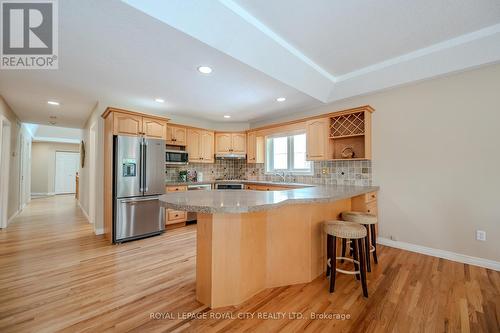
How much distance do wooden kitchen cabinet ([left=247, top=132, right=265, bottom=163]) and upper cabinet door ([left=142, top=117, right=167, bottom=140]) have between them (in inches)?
84.3

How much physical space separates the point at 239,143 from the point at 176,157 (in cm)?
167

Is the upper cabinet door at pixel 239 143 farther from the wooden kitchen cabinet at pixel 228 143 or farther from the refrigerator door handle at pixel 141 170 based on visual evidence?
the refrigerator door handle at pixel 141 170

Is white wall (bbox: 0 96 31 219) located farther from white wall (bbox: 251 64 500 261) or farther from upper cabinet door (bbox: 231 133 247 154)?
white wall (bbox: 251 64 500 261)

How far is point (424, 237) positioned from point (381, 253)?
2.17 ft

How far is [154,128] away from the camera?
12.9ft

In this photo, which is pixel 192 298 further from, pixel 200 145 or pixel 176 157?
pixel 200 145

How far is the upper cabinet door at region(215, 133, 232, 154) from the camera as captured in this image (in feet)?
17.6

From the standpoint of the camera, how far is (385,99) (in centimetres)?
338

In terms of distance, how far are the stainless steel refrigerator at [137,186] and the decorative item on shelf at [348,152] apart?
3.41m

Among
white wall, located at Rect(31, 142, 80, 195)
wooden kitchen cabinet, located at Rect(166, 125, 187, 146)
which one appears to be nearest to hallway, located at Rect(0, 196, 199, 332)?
wooden kitchen cabinet, located at Rect(166, 125, 187, 146)

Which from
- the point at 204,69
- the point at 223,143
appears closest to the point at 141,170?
the point at 204,69

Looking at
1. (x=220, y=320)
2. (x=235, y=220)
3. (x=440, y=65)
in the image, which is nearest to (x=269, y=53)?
(x=235, y=220)

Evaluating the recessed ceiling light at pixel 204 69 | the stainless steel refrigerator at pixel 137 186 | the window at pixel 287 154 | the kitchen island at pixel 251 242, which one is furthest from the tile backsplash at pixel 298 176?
the recessed ceiling light at pixel 204 69

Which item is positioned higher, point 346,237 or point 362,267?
point 346,237
